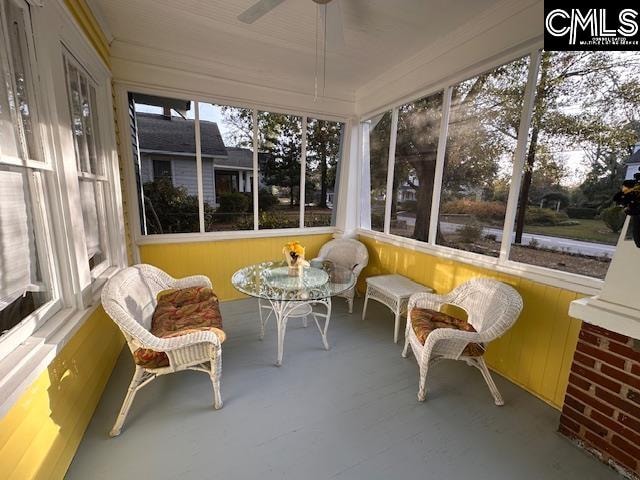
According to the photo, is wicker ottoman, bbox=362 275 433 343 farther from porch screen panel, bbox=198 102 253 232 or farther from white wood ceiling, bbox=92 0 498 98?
white wood ceiling, bbox=92 0 498 98

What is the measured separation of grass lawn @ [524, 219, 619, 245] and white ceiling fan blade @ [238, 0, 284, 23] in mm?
2303

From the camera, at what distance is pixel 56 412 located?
4.25ft

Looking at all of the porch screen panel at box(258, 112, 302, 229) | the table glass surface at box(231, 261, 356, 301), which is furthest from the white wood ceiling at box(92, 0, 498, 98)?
the table glass surface at box(231, 261, 356, 301)

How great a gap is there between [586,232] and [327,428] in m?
2.02

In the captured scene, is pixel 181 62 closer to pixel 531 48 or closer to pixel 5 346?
pixel 5 346

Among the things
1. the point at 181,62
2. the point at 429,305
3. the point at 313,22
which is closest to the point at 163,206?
the point at 181,62

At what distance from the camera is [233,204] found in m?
3.38

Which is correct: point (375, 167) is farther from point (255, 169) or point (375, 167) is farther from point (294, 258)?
point (294, 258)

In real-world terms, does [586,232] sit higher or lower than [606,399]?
higher

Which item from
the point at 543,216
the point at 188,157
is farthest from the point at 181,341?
the point at 543,216

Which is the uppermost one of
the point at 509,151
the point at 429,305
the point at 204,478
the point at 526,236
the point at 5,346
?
the point at 509,151

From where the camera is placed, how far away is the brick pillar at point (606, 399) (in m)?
1.38

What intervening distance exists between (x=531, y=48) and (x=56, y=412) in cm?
352

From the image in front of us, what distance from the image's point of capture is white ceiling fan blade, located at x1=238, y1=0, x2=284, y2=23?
63.6 inches
